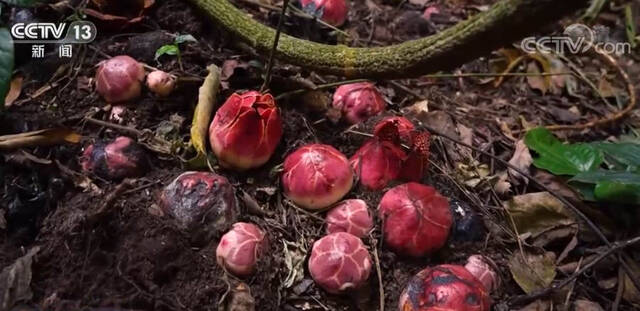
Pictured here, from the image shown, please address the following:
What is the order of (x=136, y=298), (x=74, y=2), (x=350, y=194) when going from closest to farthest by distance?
1. (x=136, y=298)
2. (x=350, y=194)
3. (x=74, y=2)

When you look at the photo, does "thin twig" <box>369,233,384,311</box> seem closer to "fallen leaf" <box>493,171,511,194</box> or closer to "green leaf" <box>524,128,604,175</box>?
"fallen leaf" <box>493,171,511,194</box>

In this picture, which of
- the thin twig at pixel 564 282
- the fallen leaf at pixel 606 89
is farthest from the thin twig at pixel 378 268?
the fallen leaf at pixel 606 89

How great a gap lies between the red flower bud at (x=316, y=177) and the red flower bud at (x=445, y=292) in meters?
0.37

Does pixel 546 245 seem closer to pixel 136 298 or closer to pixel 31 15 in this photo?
pixel 136 298

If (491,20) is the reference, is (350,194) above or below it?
below

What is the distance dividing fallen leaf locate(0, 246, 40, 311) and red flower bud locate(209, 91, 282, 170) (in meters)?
0.63

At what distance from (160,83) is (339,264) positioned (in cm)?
90

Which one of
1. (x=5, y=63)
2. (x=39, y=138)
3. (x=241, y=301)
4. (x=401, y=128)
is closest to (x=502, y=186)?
(x=401, y=128)

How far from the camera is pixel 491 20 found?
1654mm

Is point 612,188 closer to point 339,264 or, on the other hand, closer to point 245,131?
Result: point 339,264

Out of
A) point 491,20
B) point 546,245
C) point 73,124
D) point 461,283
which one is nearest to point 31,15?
point 73,124

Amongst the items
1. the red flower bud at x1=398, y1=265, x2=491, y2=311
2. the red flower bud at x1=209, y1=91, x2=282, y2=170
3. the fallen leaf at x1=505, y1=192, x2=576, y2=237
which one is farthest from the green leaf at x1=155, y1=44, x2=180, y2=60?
the fallen leaf at x1=505, y1=192, x2=576, y2=237

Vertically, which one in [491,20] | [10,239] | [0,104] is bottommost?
[10,239]

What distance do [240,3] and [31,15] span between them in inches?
34.3
